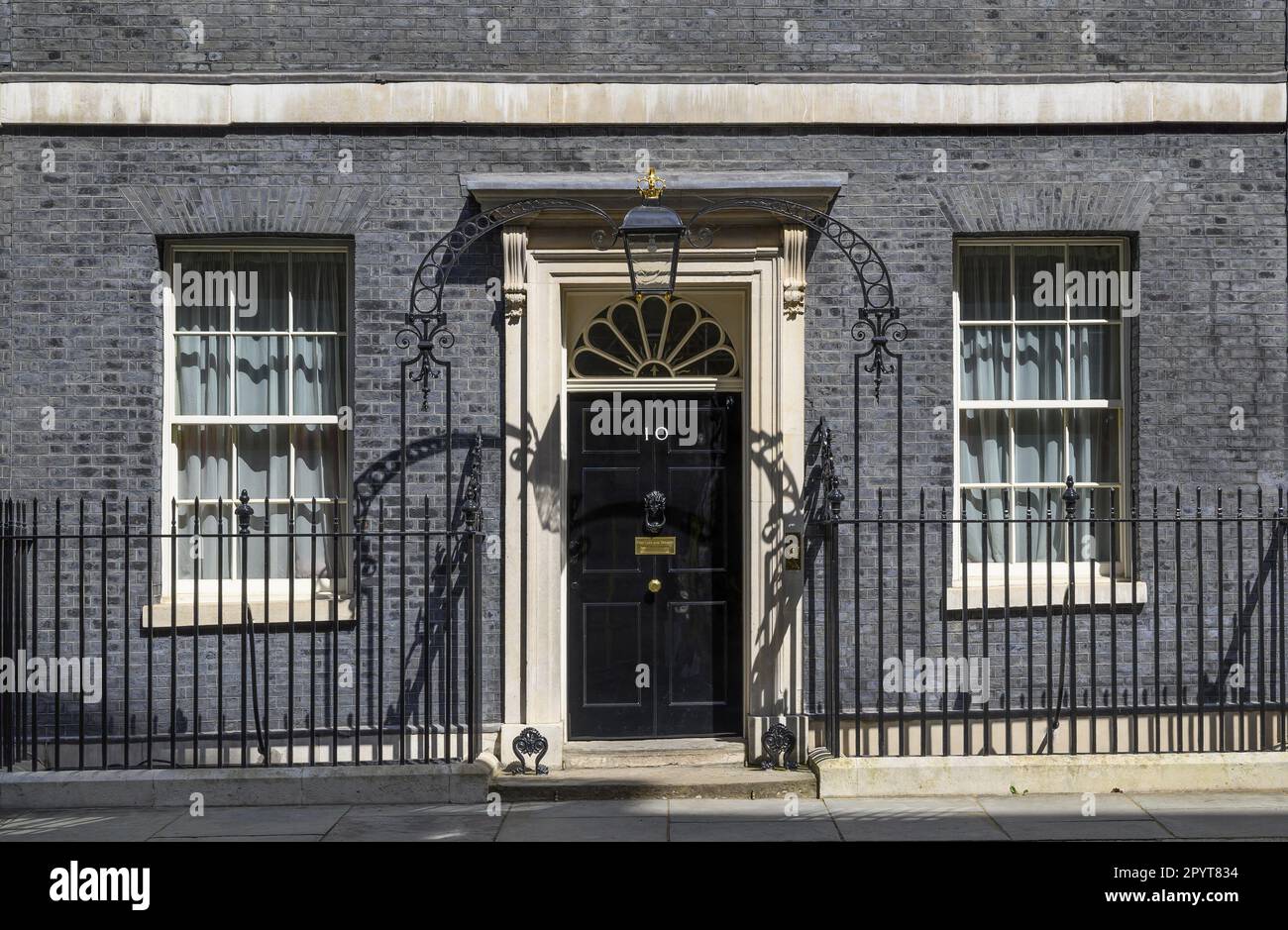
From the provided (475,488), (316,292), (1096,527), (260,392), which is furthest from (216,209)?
(1096,527)

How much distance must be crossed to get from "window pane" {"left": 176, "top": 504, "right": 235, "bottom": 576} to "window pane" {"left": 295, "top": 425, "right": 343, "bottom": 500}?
0.52m

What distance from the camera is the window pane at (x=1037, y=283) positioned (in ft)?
29.3

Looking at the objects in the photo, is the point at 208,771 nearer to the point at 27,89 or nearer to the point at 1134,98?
the point at 27,89

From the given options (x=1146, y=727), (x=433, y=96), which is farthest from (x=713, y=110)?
(x=1146, y=727)

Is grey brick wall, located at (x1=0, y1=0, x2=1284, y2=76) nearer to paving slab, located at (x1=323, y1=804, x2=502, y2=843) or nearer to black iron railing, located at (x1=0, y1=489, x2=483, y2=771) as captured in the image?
black iron railing, located at (x1=0, y1=489, x2=483, y2=771)

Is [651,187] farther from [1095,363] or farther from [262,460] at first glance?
[1095,363]

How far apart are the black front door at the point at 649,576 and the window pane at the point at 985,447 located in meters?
1.52

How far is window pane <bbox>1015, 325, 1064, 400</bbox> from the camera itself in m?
8.93

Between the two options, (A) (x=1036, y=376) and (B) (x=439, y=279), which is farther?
(A) (x=1036, y=376)

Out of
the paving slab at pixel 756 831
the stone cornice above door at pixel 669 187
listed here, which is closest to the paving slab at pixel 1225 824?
the paving slab at pixel 756 831

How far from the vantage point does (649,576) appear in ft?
28.7

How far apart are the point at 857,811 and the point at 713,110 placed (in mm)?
4342

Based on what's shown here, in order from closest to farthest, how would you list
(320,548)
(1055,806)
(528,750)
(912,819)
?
1. (912,819)
2. (1055,806)
3. (528,750)
4. (320,548)

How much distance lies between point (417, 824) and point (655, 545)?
7.78 ft
